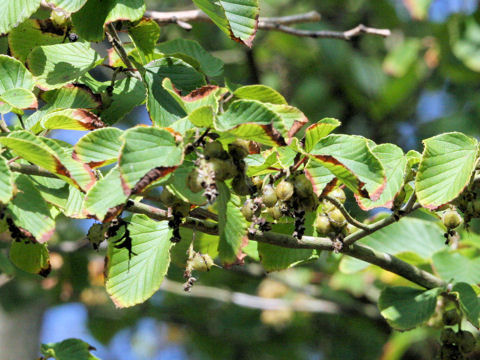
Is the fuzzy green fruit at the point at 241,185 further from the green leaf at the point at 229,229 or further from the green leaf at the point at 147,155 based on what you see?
the green leaf at the point at 147,155

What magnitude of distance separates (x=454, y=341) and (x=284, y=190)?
25.8 inches

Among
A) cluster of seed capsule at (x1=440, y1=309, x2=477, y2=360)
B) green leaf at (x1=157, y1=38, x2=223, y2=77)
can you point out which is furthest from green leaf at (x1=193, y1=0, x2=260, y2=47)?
cluster of seed capsule at (x1=440, y1=309, x2=477, y2=360)

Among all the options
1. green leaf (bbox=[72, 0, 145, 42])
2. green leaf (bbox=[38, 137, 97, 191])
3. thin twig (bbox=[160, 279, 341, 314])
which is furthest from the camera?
thin twig (bbox=[160, 279, 341, 314])

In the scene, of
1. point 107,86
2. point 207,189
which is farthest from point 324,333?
point 207,189

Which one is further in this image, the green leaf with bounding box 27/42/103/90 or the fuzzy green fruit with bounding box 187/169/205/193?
the green leaf with bounding box 27/42/103/90

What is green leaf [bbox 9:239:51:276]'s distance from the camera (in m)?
1.37

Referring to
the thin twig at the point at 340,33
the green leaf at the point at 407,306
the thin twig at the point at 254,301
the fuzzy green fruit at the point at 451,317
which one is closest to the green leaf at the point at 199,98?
the green leaf at the point at 407,306

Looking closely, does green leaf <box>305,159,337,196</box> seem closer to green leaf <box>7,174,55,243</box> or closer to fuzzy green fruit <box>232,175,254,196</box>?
fuzzy green fruit <box>232,175,254,196</box>

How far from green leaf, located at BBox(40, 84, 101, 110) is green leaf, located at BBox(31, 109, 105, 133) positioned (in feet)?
0.25

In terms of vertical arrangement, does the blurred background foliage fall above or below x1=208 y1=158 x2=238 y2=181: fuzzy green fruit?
below

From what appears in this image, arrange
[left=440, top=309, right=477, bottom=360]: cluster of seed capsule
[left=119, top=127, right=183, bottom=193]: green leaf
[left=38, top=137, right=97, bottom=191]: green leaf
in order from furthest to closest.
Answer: [left=440, top=309, right=477, bottom=360]: cluster of seed capsule, [left=38, top=137, right=97, bottom=191]: green leaf, [left=119, top=127, right=183, bottom=193]: green leaf

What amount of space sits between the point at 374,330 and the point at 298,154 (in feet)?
9.29

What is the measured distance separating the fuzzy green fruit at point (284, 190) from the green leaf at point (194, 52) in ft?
1.48

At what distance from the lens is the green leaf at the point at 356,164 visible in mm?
1120
